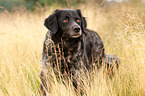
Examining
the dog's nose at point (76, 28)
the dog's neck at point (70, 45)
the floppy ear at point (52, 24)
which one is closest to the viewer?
the dog's nose at point (76, 28)

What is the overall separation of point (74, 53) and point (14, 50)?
1.64 meters

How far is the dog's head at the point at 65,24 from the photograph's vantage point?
265 centimetres

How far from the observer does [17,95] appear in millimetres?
2150

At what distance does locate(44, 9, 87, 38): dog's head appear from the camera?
8.68 ft

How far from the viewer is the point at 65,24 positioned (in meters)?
2.80

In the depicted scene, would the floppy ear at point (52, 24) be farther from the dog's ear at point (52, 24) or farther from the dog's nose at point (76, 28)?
the dog's nose at point (76, 28)

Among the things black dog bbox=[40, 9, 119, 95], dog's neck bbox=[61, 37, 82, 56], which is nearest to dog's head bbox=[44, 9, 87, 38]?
black dog bbox=[40, 9, 119, 95]

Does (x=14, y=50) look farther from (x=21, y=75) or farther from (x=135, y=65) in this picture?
(x=135, y=65)

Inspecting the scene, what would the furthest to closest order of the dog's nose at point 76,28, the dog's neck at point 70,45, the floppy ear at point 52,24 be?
the dog's neck at point 70,45 < the floppy ear at point 52,24 < the dog's nose at point 76,28

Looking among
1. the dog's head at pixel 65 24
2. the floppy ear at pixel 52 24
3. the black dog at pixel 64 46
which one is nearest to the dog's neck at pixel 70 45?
the black dog at pixel 64 46

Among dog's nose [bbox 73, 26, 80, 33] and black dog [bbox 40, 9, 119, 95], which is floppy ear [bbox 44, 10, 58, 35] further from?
dog's nose [bbox 73, 26, 80, 33]

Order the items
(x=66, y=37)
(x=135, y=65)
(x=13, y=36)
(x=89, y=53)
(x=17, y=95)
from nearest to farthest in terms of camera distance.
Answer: (x=17, y=95) < (x=135, y=65) < (x=66, y=37) < (x=89, y=53) < (x=13, y=36)

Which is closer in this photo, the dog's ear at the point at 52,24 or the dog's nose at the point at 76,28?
the dog's nose at the point at 76,28

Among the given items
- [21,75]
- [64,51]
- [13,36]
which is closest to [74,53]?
[64,51]
